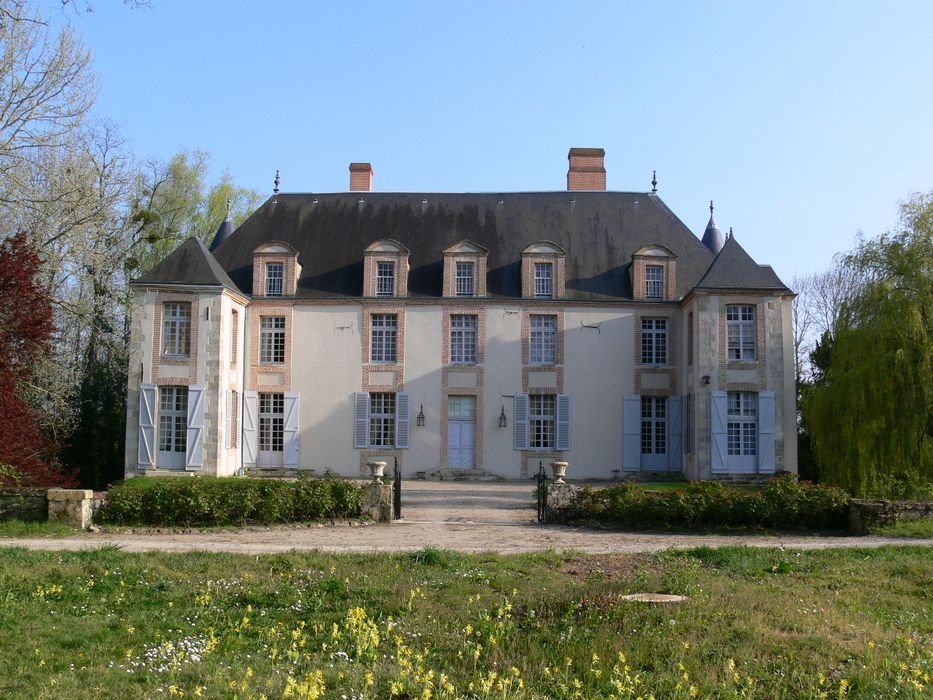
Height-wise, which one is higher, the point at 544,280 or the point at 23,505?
the point at 544,280

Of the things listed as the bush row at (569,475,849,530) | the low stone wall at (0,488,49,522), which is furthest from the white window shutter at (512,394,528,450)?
the low stone wall at (0,488,49,522)

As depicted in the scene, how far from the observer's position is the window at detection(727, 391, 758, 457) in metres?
21.0

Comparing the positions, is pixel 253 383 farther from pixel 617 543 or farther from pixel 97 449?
pixel 617 543

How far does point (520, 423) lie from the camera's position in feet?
75.5

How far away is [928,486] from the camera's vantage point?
15461 millimetres

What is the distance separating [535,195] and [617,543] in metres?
16.5

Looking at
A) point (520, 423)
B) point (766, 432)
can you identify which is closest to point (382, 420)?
point (520, 423)

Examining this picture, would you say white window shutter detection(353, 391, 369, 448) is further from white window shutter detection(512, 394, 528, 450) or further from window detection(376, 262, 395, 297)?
white window shutter detection(512, 394, 528, 450)

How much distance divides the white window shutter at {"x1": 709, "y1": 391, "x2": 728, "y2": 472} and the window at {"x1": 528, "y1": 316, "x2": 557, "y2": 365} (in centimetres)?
444

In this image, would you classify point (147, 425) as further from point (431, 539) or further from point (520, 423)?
point (431, 539)

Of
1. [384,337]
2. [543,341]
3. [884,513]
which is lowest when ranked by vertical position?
[884,513]

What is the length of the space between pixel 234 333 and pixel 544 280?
8.52m

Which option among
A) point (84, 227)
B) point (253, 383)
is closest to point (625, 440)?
point (253, 383)

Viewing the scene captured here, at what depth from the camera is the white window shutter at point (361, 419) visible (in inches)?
907
